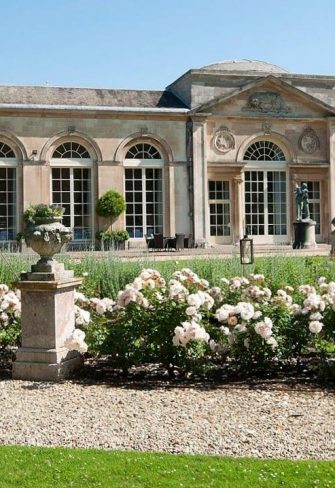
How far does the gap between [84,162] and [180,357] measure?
1770cm

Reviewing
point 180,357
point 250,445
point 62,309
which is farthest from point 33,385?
point 250,445

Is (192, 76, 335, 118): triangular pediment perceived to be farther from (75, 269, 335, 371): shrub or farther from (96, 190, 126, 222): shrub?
(75, 269, 335, 371): shrub

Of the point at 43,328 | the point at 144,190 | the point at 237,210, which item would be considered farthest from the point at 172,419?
the point at 237,210

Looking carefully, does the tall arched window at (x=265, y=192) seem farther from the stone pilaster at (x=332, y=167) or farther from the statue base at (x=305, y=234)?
the statue base at (x=305, y=234)

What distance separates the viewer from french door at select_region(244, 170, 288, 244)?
25.2 metres

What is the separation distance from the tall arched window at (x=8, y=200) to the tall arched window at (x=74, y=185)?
4.36ft

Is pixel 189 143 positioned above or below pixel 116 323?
above

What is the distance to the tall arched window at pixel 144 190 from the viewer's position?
24.0 metres

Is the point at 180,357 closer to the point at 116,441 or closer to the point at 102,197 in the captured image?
the point at 116,441

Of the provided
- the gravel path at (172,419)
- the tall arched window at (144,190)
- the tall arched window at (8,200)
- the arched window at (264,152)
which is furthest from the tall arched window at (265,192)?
the gravel path at (172,419)

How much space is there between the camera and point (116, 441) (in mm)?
4559

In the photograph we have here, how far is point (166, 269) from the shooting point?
10.9 m

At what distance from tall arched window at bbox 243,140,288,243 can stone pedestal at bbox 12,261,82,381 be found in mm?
18963

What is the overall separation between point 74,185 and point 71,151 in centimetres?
115
